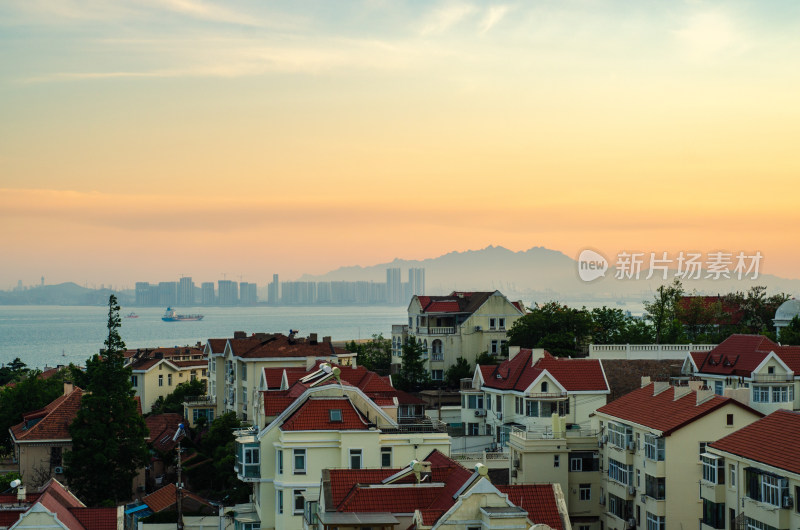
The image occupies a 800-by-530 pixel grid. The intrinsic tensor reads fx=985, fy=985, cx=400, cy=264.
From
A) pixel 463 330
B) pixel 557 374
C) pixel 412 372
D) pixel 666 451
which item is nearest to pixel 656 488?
pixel 666 451

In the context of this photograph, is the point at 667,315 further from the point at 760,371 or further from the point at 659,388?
the point at 659,388

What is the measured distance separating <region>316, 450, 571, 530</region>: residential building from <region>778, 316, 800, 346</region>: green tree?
44.8 meters

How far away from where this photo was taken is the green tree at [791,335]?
67625 mm

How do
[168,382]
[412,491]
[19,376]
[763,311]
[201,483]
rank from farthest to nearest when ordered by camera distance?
[19,376]
[168,382]
[763,311]
[201,483]
[412,491]

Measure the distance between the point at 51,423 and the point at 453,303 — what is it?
34.0 metres

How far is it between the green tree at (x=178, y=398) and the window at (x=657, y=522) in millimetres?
52422

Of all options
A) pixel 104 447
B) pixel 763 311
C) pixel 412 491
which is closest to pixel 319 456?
pixel 412 491

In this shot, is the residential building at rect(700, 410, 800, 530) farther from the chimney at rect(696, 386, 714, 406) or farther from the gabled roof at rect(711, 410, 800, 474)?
the chimney at rect(696, 386, 714, 406)

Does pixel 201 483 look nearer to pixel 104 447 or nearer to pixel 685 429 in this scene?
pixel 104 447

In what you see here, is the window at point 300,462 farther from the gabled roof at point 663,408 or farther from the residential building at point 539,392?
the residential building at point 539,392

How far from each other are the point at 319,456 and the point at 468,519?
1471 cm

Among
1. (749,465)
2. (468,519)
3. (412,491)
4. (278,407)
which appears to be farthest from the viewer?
(278,407)

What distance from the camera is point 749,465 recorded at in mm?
31016

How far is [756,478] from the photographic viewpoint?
100 feet
